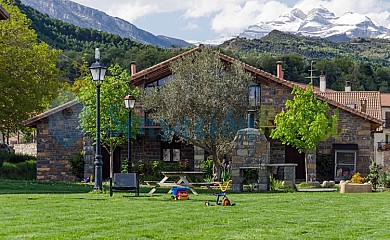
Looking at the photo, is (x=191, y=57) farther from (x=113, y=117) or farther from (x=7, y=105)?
(x=7, y=105)

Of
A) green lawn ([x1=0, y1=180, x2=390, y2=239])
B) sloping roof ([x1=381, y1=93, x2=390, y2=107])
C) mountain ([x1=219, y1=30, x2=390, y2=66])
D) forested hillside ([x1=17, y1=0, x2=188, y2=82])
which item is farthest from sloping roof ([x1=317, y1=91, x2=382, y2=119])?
mountain ([x1=219, y1=30, x2=390, y2=66])

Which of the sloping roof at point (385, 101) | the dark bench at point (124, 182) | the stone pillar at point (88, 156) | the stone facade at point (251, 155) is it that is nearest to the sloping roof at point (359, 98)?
the sloping roof at point (385, 101)

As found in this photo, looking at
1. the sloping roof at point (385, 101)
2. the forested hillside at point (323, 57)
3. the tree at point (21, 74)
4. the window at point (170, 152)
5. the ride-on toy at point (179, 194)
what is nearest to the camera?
the ride-on toy at point (179, 194)

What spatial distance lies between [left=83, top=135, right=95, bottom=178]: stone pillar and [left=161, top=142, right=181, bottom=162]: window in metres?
3.74

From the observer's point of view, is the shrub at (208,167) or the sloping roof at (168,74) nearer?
the shrub at (208,167)

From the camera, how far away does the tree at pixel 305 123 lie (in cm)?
2841

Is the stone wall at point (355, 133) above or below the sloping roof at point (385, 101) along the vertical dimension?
below

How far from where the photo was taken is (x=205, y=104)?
1155 inches

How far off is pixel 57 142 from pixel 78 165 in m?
1.84

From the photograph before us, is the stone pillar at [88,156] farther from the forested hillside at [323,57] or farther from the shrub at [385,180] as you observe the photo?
the forested hillside at [323,57]

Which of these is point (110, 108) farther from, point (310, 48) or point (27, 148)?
point (310, 48)

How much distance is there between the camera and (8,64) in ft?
109

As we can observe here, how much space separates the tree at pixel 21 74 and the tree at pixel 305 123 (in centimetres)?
1210

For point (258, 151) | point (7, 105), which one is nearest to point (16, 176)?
point (7, 105)
